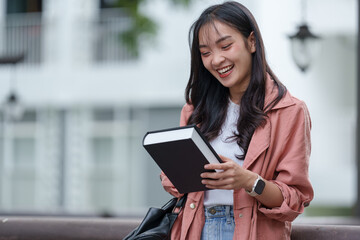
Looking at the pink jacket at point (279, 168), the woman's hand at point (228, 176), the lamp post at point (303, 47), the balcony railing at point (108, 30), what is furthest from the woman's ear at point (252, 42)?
the balcony railing at point (108, 30)

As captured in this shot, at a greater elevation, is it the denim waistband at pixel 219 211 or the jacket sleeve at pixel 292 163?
the jacket sleeve at pixel 292 163

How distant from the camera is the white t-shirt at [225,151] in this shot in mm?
2373

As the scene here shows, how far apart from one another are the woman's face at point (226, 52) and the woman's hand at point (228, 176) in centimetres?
38

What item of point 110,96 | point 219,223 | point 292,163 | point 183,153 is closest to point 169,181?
point 219,223

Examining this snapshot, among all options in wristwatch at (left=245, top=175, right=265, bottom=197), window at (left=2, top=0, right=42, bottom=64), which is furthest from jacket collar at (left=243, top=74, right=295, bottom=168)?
window at (left=2, top=0, right=42, bottom=64)

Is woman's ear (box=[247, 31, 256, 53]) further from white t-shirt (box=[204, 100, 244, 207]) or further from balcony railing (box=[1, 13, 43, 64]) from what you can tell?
balcony railing (box=[1, 13, 43, 64])

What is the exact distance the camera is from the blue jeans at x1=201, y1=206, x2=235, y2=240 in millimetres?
2338

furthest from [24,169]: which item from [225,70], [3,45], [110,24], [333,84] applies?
[225,70]

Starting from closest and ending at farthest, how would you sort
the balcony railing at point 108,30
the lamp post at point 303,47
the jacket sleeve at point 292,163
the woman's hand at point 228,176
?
1. the woman's hand at point 228,176
2. the jacket sleeve at point 292,163
3. the lamp post at point 303,47
4. the balcony railing at point 108,30

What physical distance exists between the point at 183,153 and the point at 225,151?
289 mm

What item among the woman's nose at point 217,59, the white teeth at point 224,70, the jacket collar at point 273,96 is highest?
the woman's nose at point 217,59

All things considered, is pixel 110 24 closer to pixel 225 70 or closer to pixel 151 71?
pixel 151 71

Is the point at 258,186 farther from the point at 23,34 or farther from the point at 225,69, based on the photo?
the point at 23,34

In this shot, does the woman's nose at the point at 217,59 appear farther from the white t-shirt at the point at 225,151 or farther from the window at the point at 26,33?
the window at the point at 26,33
